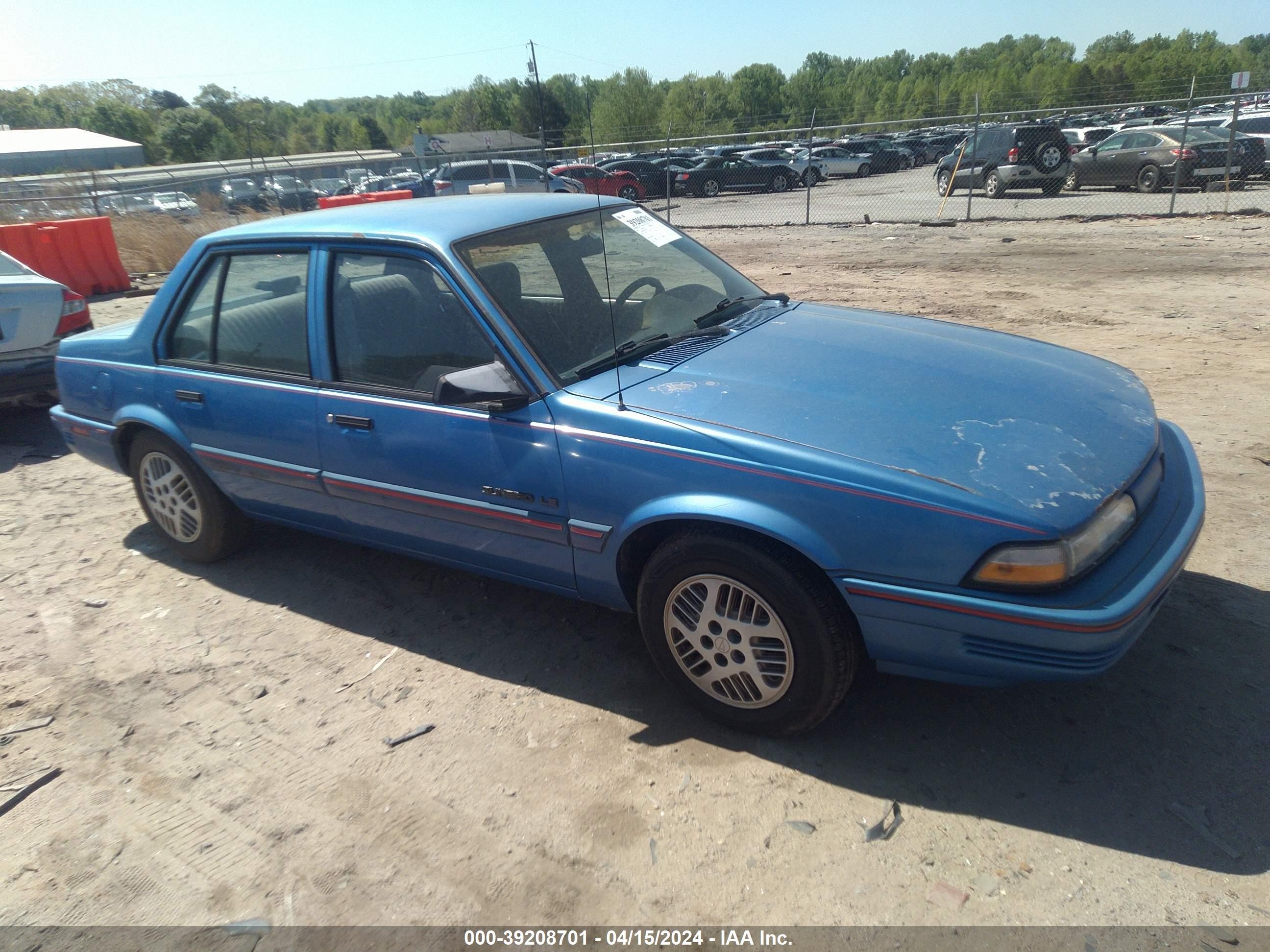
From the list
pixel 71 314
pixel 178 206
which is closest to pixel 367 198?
pixel 71 314

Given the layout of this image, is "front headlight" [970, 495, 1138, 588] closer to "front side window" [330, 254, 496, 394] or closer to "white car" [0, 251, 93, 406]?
"front side window" [330, 254, 496, 394]

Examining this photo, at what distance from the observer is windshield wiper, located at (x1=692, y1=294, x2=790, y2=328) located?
11.7 feet

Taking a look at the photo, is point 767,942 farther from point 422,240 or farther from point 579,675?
point 422,240

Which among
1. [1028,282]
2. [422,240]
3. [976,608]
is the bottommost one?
[1028,282]

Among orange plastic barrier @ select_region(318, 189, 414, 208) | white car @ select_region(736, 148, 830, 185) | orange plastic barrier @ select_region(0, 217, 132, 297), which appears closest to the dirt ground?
orange plastic barrier @ select_region(0, 217, 132, 297)

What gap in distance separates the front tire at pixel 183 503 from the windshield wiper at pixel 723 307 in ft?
8.34

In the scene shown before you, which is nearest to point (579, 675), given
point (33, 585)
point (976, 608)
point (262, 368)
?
point (976, 608)

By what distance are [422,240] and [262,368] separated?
1080mm

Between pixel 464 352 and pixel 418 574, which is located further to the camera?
pixel 418 574

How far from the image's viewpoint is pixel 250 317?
3.89 meters

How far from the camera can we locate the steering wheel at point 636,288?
3.52 meters

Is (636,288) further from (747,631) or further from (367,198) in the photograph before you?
(367,198)

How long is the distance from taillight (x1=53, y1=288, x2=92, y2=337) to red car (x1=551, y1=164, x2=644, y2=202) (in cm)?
1709

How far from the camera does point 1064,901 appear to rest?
2207 mm
